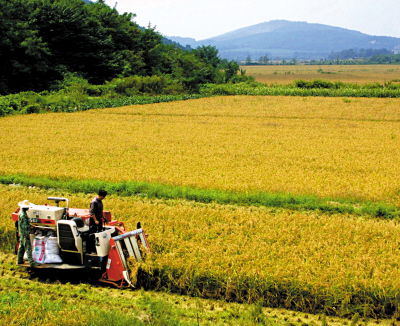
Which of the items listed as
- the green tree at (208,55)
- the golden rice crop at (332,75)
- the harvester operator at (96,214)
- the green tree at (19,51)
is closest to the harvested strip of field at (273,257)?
the harvester operator at (96,214)

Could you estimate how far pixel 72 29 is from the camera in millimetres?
49281

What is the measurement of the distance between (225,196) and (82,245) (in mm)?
5761

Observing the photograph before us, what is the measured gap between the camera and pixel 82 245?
25.0ft

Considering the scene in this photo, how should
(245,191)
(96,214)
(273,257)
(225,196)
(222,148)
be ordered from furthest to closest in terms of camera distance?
(222,148)
(245,191)
(225,196)
(273,257)
(96,214)

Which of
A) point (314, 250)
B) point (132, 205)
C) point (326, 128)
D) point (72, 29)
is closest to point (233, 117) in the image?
point (326, 128)

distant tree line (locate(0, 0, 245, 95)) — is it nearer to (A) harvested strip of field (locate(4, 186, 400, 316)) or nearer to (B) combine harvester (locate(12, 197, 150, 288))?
(A) harvested strip of field (locate(4, 186, 400, 316))

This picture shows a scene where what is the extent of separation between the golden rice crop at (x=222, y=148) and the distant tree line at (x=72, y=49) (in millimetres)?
15853

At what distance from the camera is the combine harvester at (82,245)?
24.4ft

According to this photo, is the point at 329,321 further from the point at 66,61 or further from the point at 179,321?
the point at 66,61

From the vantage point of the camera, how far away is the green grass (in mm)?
11609

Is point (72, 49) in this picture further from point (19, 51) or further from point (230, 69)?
point (230, 69)

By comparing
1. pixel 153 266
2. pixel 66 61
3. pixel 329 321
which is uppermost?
pixel 66 61

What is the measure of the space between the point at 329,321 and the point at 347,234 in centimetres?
324

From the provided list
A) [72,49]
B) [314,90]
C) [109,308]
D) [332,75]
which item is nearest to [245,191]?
[109,308]
